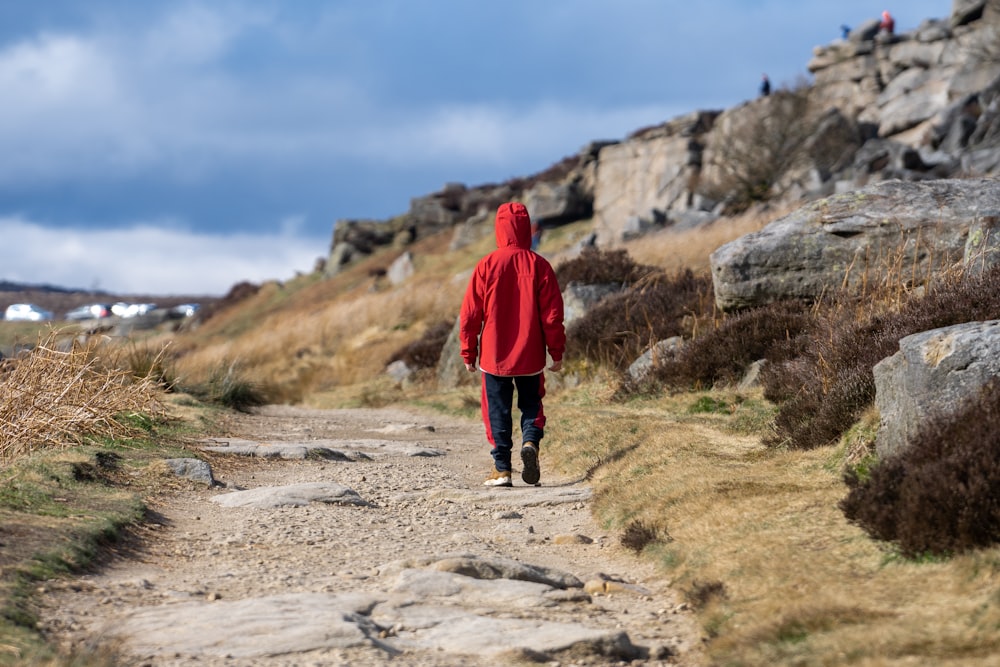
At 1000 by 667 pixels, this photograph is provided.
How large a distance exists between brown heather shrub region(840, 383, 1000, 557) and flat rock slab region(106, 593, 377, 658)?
2379 mm

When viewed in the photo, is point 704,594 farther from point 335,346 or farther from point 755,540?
point 335,346

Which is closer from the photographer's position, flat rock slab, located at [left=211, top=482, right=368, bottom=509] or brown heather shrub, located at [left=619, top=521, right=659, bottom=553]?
brown heather shrub, located at [left=619, top=521, right=659, bottom=553]

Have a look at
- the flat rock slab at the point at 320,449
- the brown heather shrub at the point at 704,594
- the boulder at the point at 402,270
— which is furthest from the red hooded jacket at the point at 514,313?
the boulder at the point at 402,270

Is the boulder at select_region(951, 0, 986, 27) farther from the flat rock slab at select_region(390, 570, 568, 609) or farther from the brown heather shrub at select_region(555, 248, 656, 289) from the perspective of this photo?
the flat rock slab at select_region(390, 570, 568, 609)

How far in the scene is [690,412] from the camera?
10688mm

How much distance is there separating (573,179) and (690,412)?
4650cm

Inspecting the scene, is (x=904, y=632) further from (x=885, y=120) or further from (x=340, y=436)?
(x=885, y=120)

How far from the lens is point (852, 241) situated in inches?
453

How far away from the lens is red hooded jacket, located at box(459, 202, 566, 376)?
8578 mm

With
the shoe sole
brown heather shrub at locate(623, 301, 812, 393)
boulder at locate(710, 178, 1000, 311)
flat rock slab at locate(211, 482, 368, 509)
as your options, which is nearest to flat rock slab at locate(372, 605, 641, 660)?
flat rock slab at locate(211, 482, 368, 509)

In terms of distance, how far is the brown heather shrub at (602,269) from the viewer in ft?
56.9

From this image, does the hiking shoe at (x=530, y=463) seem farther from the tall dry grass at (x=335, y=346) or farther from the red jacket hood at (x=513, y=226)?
the tall dry grass at (x=335, y=346)

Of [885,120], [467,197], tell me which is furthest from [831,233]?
[467,197]

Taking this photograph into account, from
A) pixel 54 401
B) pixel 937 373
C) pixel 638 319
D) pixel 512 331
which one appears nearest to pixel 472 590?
pixel 937 373
